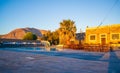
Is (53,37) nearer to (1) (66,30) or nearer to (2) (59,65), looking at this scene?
(1) (66,30)

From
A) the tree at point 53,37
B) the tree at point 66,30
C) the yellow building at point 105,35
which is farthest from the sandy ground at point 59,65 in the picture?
the tree at point 53,37

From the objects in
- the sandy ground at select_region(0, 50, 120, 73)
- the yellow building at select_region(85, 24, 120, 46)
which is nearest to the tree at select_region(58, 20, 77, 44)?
the yellow building at select_region(85, 24, 120, 46)

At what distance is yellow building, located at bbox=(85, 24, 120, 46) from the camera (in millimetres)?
29594

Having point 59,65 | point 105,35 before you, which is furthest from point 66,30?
point 59,65

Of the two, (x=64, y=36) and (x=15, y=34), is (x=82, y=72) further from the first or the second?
(x=15, y=34)

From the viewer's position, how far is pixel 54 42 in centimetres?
5303

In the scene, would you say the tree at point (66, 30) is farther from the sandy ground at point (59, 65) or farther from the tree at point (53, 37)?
the sandy ground at point (59, 65)

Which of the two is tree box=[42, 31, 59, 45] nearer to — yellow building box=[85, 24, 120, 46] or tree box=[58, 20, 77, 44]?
tree box=[58, 20, 77, 44]

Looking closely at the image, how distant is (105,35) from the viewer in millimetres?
31484

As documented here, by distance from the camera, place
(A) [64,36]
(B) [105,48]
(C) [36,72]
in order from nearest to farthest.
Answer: (C) [36,72] < (B) [105,48] < (A) [64,36]

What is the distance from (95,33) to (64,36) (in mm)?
13593

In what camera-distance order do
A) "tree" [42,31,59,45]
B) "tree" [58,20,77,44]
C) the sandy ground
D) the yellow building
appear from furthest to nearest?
1. "tree" [42,31,59,45]
2. "tree" [58,20,77,44]
3. the yellow building
4. the sandy ground

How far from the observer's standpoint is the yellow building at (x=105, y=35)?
97.1ft

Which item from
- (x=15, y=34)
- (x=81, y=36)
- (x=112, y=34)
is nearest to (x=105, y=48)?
(x=112, y=34)
